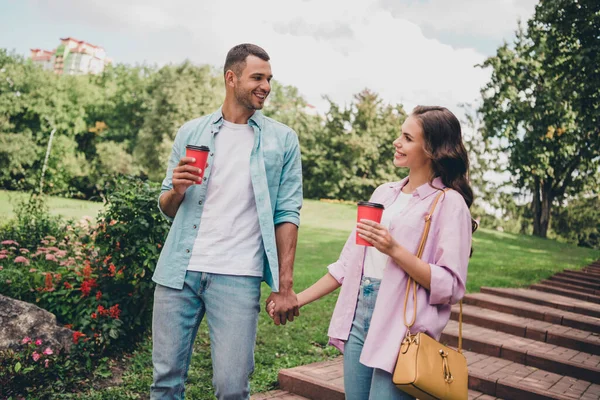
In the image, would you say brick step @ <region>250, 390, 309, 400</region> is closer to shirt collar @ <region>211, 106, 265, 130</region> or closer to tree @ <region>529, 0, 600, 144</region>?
shirt collar @ <region>211, 106, 265, 130</region>

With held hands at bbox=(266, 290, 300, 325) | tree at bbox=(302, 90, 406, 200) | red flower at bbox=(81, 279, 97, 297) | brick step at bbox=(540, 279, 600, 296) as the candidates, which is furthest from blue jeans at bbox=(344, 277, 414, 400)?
tree at bbox=(302, 90, 406, 200)

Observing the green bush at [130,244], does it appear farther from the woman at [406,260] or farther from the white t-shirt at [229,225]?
the woman at [406,260]

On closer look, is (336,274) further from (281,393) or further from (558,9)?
(558,9)

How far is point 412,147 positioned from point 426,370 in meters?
0.93

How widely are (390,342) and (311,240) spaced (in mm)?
14605

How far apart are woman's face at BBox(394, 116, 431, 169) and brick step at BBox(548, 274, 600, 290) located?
8.62 m

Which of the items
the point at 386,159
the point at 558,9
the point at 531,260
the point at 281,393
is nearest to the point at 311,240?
the point at 531,260

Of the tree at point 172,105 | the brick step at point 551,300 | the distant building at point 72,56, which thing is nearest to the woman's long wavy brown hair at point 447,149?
the brick step at point 551,300

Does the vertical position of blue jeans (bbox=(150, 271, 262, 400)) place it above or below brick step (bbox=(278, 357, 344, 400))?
above

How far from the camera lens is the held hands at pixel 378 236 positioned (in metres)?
2.14

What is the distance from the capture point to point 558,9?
33.3 feet

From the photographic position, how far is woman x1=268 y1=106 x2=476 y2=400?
2166mm

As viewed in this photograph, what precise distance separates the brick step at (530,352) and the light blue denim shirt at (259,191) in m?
3.78

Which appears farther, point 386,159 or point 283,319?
point 386,159
